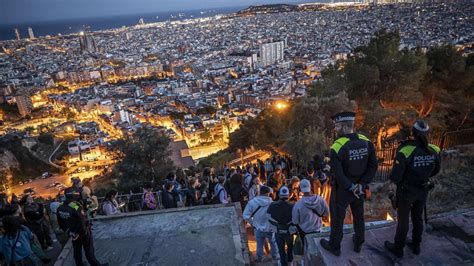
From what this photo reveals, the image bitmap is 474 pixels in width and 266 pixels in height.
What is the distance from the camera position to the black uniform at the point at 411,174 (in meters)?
3.46

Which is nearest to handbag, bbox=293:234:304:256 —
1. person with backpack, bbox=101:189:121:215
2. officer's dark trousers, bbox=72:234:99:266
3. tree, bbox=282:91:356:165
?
officer's dark trousers, bbox=72:234:99:266

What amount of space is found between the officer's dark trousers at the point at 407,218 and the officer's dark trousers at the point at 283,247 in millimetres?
1400

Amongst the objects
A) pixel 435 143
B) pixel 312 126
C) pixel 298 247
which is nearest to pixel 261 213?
pixel 298 247

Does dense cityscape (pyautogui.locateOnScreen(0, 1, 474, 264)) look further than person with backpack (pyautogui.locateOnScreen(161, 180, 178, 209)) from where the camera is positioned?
Yes

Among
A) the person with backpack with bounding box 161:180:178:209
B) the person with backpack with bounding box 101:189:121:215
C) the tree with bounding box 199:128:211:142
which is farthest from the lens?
the tree with bounding box 199:128:211:142

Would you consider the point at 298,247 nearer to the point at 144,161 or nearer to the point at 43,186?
the point at 144,161

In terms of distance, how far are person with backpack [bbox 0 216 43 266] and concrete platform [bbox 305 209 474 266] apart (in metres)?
3.66

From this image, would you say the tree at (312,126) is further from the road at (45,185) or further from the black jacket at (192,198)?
the road at (45,185)

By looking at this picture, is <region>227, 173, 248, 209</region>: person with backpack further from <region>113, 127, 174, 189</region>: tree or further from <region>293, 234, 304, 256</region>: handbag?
<region>113, 127, 174, 189</region>: tree

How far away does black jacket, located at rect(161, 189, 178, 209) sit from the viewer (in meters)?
6.71

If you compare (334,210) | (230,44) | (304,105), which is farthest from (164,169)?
(230,44)

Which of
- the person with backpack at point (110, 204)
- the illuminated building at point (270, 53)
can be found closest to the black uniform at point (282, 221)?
the person with backpack at point (110, 204)

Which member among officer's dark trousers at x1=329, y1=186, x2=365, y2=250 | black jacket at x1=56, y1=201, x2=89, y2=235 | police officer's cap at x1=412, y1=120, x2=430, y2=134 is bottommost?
black jacket at x1=56, y1=201, x2=89, y2=235

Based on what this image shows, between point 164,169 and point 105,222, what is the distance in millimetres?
6779
